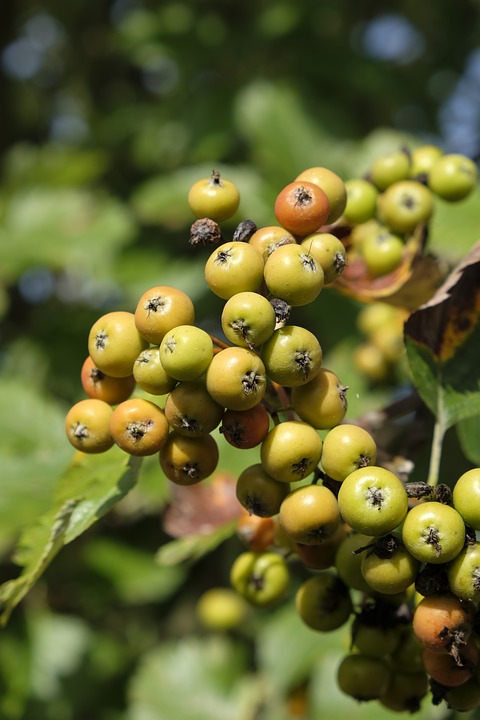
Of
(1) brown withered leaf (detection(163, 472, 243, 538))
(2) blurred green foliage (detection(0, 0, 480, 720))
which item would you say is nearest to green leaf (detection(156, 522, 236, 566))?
(1) brown withered leaf (detection(163, 472, 243, 538))

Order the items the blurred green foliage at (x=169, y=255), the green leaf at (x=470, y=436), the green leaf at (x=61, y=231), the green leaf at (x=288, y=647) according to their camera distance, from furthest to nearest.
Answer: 1. the green leaf at (x=61, y=231)
2. the blurred green foliage at (x=169, y=255)
3. the green leaf at (x=288, y=647)
4. the green leaf at (x=470, y=436)

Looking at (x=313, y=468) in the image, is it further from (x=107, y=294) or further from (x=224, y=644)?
(x=107, y=294)

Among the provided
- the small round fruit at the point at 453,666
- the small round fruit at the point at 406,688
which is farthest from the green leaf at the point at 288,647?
the small round fruit at the point at 453,666

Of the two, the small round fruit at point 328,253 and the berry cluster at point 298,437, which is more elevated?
the small round fruit at point 328,253

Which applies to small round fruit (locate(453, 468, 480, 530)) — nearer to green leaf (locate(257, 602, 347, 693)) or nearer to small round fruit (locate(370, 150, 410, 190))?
small round fruit (locate(370, 150, 410, 190))

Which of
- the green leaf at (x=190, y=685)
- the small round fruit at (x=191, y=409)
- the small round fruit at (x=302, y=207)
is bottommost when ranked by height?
the green leaf at (x=190, y=685)

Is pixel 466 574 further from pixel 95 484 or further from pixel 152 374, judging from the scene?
pixel 95 484

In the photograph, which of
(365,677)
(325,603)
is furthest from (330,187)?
(365,677)

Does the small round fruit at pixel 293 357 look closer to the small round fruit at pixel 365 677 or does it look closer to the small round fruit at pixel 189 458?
the small round fruit at pixel 189 458
